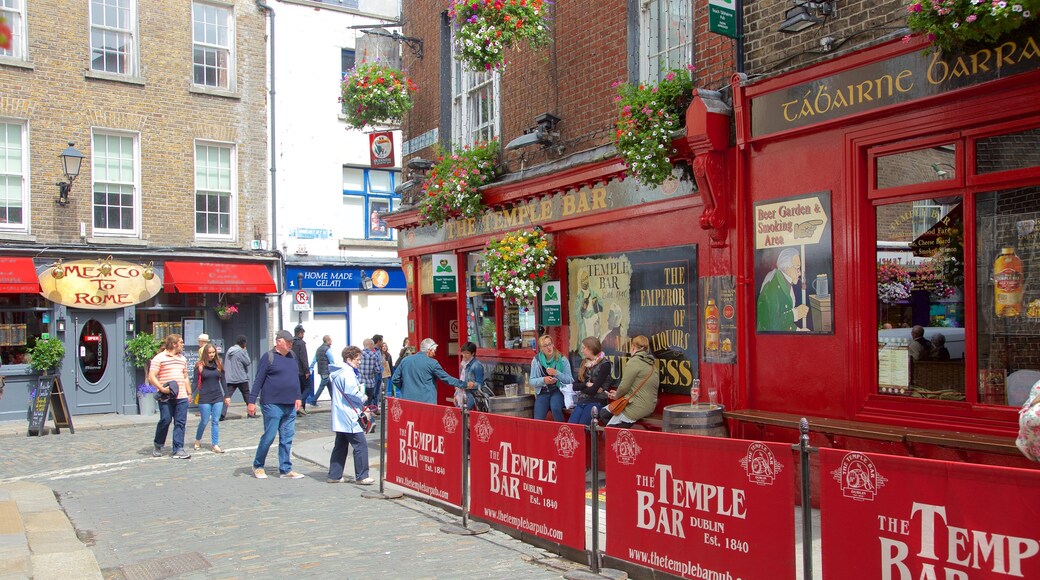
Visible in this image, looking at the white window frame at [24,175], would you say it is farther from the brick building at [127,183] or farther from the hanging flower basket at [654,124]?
the hanging flower basket at [654,124]

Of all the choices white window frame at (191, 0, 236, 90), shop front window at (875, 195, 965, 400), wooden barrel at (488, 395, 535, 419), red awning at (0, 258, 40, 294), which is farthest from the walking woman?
shop front window at (875, 195, 965, 400)

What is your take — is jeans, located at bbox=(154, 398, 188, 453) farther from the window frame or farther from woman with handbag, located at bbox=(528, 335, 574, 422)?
the window frame

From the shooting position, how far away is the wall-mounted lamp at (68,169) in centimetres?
1884

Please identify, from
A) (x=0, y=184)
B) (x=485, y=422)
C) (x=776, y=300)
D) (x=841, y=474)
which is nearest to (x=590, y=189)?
(x=776, y=300)

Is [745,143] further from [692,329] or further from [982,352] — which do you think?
[982,352]

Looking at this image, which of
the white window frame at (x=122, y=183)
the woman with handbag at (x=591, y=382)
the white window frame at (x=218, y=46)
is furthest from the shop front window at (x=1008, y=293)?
the white window frame at (x=218, y=46)

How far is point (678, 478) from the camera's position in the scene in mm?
5770

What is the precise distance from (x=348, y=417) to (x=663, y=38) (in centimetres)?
565

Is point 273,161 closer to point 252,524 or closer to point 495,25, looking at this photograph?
point 495,25

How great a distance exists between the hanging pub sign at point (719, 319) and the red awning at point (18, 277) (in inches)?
588

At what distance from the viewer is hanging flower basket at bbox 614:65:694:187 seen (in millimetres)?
9383

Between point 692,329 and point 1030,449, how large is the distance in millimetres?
5221

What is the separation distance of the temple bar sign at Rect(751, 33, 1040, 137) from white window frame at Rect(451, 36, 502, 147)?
5817 millimetres

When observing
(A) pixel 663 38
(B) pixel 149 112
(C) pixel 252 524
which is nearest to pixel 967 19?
(A) pixel 663 38
